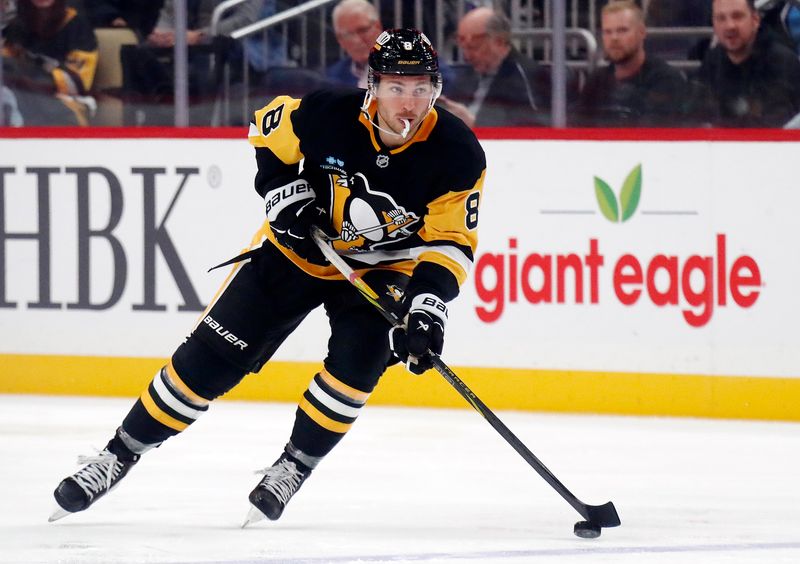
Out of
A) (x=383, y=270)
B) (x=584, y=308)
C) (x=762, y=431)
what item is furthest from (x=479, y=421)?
(x=383, y=270)

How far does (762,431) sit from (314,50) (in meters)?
2.03

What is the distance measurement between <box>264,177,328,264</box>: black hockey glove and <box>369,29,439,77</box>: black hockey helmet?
13.1 inches

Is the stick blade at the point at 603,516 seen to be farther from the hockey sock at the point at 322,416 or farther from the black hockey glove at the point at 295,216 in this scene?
the black hockey glove at the point at 295,216

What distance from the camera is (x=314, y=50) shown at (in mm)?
5668

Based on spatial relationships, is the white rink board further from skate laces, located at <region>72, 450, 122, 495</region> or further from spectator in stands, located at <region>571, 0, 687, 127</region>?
skate laces, located at <region>72, 450, 122, 495</region>

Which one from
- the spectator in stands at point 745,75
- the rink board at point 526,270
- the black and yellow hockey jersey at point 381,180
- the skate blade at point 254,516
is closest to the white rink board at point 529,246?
the rink board at point 526,270

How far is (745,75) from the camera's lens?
17.5 ft

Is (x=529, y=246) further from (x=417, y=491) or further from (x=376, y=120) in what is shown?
(x=376, y=120)

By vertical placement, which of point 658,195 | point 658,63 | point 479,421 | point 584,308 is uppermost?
point 658,63

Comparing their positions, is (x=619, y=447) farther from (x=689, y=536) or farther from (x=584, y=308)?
(x=689, y=536)

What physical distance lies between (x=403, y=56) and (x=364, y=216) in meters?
0.38

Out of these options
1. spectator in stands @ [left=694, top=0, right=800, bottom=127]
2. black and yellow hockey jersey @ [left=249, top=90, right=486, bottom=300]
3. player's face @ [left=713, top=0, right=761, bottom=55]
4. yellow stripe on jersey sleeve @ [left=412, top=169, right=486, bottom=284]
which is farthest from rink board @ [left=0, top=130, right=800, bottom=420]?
yellow stripe on jersey sleeve @ [left=412, top=169, right=486, bottom=284]

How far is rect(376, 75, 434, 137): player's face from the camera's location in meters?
3.43

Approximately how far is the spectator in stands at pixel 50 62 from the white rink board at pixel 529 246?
19 centimetres
